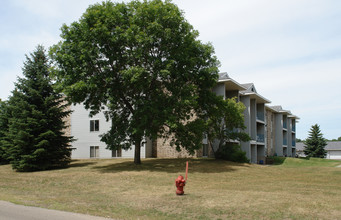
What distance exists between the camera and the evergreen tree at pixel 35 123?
2420 cm

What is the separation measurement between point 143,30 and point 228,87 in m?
15.6

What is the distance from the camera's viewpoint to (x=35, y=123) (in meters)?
24.1

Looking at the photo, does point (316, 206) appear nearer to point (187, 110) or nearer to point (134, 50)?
point (187, 110)

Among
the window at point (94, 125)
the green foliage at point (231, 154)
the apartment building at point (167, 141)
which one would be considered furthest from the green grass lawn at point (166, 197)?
the window at point (94, 125)

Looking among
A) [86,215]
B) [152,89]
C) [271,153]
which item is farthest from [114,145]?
[271,153]

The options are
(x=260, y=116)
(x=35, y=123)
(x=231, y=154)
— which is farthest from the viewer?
(x=260, y=116)

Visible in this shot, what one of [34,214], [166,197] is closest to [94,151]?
[166,197]

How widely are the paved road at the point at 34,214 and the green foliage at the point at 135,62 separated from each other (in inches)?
430

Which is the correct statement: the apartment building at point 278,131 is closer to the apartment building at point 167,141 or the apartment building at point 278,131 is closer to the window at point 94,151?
the apartment building at point 167,141

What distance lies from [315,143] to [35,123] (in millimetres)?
57382

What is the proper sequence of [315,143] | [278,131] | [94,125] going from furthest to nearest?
[315,143] → [278,131] → [94,125]

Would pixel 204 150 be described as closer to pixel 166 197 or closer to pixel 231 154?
pixel 231 154

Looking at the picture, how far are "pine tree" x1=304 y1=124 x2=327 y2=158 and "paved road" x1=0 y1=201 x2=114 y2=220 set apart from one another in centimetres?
6283

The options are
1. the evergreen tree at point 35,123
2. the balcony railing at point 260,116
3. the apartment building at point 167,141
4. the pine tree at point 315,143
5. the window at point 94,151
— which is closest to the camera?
the evergreen tree at point 35,123
